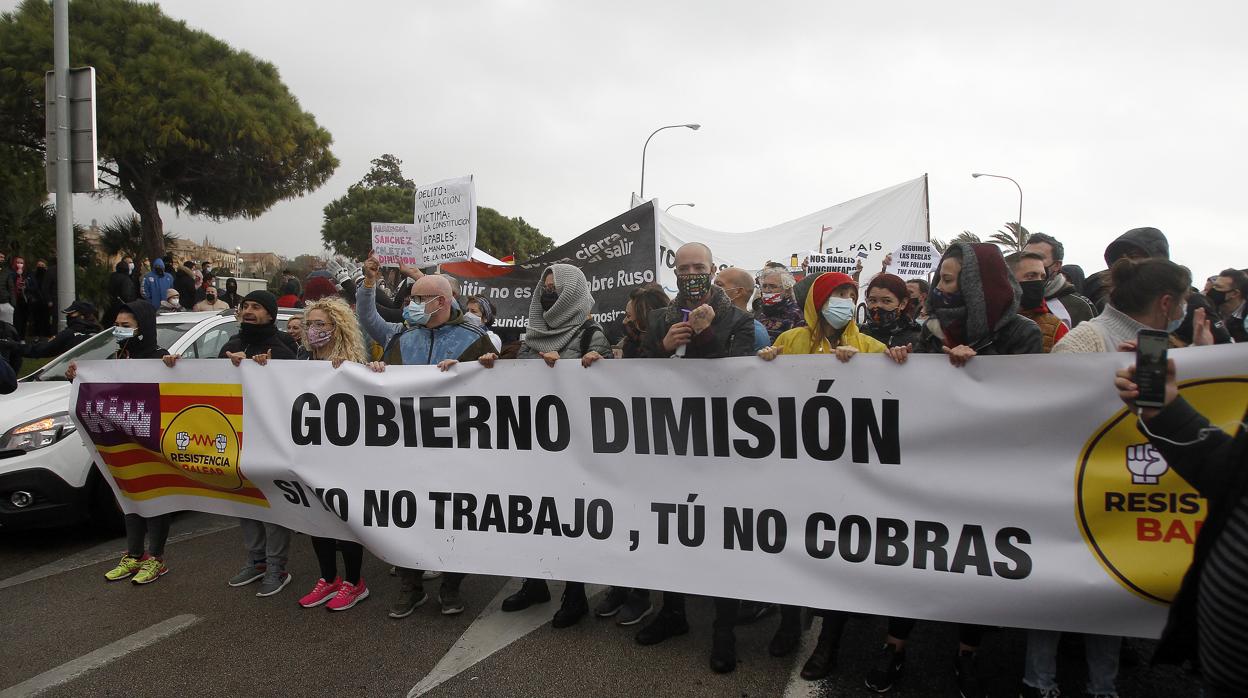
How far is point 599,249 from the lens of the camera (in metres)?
6.10

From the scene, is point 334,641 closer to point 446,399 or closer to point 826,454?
point 446,399

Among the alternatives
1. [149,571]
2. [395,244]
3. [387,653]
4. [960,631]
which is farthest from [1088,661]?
[395,244]

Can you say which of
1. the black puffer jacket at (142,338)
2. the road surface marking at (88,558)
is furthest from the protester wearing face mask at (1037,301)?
the road surface marking at (88,558)

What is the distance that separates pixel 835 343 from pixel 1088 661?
5.40 feet

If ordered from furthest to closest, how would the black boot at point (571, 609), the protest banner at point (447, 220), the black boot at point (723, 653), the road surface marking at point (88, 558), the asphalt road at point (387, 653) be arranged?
the protest banner at point (447, 220)
the road surface marking at point (88, 558)
the black boot at point (571, 609)
the black boot at point (723, 653)
the asphalt road at point (387, 653)

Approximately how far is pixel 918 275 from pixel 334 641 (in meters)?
7.58

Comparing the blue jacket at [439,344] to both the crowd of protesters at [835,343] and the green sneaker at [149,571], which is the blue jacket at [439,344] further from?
the green sneaker at [149,571]

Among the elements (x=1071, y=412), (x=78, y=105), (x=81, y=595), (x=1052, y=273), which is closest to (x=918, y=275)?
(x=1052, y=273)

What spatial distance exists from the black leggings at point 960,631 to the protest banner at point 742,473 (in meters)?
0.19

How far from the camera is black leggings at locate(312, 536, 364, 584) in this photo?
4.28m

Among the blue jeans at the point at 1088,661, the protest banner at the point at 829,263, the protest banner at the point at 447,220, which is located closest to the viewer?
the blue jeans at the point at 1088,661

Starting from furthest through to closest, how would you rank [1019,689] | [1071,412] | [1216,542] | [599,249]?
1. [599,249]
2. [1019,689]
3. [1071,412]
4. [1216,542]

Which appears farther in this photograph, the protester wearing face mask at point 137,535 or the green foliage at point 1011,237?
the green foliage at point 1011,237

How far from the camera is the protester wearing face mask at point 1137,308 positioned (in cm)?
281
